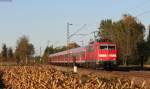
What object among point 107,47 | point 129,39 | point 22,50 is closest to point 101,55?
point 107,47

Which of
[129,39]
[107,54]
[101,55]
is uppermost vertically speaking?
[129,39]

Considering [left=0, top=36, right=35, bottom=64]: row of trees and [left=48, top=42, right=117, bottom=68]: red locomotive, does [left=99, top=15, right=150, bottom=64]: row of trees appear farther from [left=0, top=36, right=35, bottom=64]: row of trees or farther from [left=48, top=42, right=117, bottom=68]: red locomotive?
[left=48, top=42, right=117, bottom=68]: red locomotive

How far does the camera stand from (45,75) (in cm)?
1609

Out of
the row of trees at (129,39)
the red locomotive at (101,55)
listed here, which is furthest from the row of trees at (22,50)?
the red locomotive at (101,55)

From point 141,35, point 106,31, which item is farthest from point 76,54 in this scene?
point 106,31

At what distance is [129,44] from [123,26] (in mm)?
8093

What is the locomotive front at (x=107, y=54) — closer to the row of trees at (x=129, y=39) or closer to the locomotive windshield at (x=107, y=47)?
the locomotive windshield at (x=107, y=47)

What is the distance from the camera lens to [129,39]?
332 feet

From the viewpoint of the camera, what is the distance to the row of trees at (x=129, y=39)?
323 feet

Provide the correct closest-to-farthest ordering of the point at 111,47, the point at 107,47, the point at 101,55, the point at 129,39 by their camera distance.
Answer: the point at 101,55 → the point at 107,47 → the point at 111,47 → the point at 129,39

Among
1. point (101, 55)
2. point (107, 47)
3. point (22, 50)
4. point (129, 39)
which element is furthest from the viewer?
point (22, 50)

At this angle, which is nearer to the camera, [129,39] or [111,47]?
[111,47]

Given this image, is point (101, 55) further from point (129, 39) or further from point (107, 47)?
point (129, 39)

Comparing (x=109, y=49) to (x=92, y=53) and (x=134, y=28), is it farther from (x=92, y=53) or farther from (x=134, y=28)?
(x=134, y=28)
